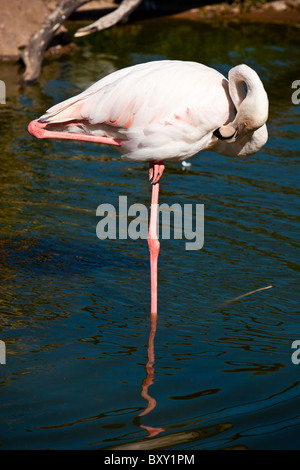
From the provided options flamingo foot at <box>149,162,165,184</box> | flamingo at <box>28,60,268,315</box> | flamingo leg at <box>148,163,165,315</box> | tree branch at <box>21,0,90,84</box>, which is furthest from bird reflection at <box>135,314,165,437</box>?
tree branch at <box>21,0,90,84</box>

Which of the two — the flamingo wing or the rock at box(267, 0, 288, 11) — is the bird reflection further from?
the rock at box(267, 0, 288, 11)

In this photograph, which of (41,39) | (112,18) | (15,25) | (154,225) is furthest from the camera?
(15,25)

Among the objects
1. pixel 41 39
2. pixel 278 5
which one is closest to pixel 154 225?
pixel 41 39

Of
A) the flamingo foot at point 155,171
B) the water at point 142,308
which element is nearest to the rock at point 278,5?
the water at point 142,308

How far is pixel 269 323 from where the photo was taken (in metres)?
4.54

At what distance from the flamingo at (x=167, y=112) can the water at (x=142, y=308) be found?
1.03 metres

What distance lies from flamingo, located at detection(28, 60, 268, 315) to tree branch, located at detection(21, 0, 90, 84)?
5813 millimetres

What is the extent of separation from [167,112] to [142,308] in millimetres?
1278

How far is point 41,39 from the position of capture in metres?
10.2

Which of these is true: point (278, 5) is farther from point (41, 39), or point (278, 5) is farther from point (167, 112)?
point (167, 112)

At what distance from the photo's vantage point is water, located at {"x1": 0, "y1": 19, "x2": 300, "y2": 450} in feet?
11.5

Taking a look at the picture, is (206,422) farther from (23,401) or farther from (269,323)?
(269,323)

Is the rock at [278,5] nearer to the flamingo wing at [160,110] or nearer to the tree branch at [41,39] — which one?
the tree branch at [41,39]

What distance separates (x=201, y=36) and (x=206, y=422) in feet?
34.5
